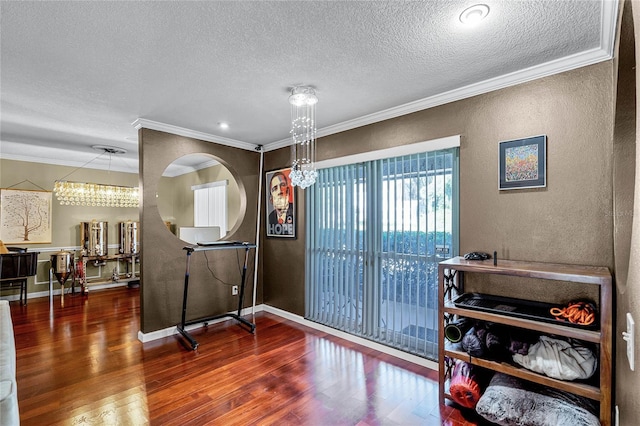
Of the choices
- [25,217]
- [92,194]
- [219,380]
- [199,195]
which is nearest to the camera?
[219,380]

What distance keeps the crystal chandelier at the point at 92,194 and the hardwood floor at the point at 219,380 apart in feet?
6.75

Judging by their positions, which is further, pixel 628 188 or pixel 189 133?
pixel 189 133

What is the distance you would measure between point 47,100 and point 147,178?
108 centimetres

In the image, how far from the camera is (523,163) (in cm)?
226

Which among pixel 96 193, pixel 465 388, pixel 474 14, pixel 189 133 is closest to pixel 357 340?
pixel 465 388

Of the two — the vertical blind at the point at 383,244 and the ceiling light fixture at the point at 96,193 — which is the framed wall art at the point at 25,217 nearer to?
the ceiling light fixture at the point at 96,193

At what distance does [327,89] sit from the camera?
2570mm

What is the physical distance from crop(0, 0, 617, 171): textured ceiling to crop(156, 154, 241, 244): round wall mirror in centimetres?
234

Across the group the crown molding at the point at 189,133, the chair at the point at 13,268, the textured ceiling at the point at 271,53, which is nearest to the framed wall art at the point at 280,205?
the crown molding at the point at 189,133

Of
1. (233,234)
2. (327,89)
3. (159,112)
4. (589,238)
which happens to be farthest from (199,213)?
(589,238)

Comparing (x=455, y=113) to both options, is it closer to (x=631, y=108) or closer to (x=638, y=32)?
(x=631, y=108)

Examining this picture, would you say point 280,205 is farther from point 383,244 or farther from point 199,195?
point 199,195

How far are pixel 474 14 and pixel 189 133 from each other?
328cm

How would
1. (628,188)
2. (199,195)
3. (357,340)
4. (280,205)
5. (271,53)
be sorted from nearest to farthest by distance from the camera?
(628,188) → (271,53) → (357,340) → (280,205) → (199,195)
